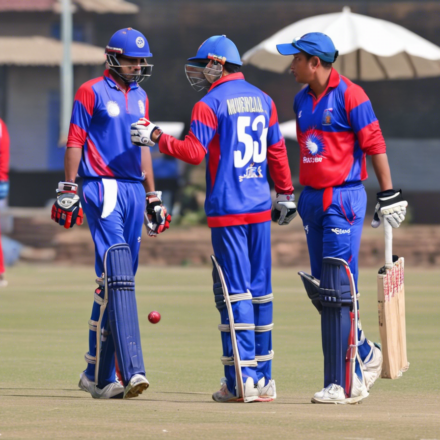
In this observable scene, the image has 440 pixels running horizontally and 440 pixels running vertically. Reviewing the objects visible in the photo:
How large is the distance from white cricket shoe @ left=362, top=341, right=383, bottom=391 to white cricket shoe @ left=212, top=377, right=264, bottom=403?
2.21ft

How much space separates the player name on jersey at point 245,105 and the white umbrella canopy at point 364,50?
8365 mm

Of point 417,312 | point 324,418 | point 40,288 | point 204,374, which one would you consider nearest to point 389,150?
point 40,288

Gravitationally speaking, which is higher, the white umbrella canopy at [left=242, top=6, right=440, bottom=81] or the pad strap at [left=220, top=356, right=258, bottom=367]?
the white umbrella canopy at [left=242, top=6, right=440, bottom=81]

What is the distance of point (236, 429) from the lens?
511cm

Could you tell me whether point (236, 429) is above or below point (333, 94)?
below

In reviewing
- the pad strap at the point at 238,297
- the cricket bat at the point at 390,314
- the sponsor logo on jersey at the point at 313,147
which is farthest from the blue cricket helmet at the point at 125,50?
the cricket bat at the point at 390,314

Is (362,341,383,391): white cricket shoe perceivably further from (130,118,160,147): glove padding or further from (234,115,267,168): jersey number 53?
(130,118,160,147): glove padding

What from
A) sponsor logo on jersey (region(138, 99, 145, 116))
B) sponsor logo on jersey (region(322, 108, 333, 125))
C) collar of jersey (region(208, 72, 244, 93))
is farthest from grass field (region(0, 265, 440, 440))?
collar of jersey (region(208, 72, 244, 93))

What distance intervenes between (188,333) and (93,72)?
65.6 feet

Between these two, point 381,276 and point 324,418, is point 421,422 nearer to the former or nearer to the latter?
point 324,418

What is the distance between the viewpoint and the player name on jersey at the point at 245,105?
6.43 m

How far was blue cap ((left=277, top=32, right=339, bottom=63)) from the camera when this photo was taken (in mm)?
6496

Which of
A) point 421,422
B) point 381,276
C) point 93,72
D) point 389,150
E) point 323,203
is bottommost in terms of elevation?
point 421,422

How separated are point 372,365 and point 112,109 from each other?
208 cm
